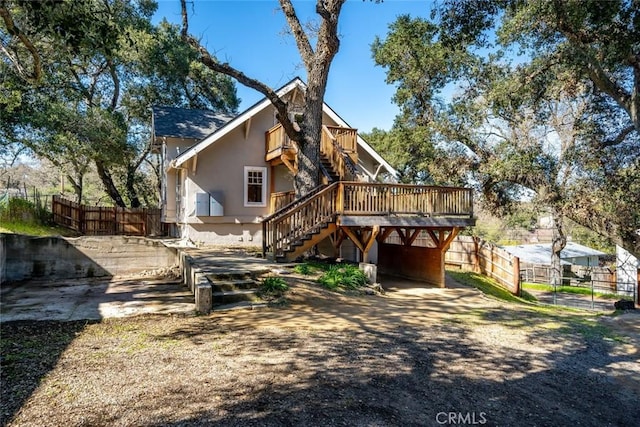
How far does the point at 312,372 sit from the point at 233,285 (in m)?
4.01

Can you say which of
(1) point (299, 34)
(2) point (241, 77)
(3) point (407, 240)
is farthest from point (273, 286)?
(1) point (299, 34)

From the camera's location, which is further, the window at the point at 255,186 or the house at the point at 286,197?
the window at the point at 255,186

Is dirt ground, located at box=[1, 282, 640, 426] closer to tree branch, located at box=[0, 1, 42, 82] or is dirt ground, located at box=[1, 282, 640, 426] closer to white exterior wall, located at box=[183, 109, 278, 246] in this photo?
tree branch, located at box=[0, 1, 42, 82]

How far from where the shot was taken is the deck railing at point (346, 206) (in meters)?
10.5

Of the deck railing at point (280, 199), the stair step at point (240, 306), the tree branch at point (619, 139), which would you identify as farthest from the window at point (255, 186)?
the tree branch at point (619, 139)

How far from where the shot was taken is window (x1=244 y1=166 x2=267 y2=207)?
15258 millimetres

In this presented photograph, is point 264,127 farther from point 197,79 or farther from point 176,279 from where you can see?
point 197,79

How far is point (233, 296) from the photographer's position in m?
7.47

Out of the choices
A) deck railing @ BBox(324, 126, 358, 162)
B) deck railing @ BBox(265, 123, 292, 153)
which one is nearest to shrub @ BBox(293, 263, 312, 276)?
deck railing @ BBox(265, 123, 292, 153)

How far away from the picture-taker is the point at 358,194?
1066cm

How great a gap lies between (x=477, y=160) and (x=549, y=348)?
582 inches

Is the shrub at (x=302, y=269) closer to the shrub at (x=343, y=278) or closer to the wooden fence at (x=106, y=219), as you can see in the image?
the shrub at (x=343, y=278)

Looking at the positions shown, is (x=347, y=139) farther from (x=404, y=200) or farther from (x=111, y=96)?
(x=111, y=96)

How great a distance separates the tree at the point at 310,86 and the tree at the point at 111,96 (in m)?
6.20
